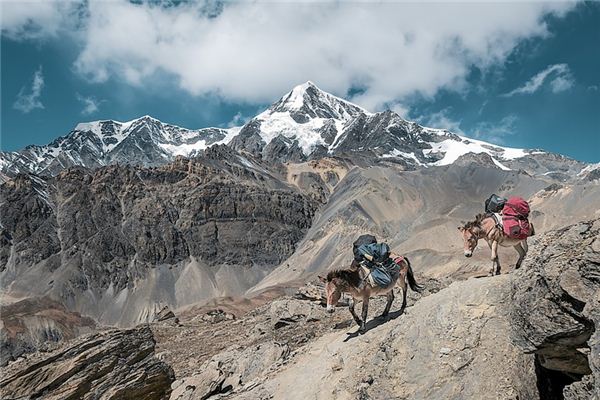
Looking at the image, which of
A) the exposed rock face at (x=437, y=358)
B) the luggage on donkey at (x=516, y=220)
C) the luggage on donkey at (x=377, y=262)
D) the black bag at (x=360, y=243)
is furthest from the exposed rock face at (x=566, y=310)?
the black bag at (x=360, y=243)

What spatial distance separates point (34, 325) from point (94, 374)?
95.0 meters

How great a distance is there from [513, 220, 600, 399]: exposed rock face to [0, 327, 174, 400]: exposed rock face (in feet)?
43.4

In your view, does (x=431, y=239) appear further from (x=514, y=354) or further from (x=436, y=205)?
(x=514, y=354)

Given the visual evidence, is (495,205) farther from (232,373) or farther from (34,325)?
(34,325)

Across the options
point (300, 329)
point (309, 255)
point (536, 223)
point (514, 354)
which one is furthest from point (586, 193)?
point (514, 354)

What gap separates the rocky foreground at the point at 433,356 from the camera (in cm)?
771

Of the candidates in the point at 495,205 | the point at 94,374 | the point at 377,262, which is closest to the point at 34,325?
the point at 94,374

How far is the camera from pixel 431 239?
103750 millimetres

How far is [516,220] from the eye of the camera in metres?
12.8

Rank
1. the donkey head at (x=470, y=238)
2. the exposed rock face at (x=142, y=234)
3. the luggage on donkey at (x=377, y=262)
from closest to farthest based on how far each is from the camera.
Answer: the luggage on donkey at (x=377, y=262) → the donkey head at (x=470, y=238) → the exposed rock face at (x=142, y=234)

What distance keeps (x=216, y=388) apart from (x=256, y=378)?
179 centimetres

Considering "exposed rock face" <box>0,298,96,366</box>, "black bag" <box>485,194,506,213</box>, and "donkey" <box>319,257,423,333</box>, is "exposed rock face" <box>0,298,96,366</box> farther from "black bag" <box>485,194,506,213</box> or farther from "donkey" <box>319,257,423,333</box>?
"black bag" <box>485,194,506,213</box>

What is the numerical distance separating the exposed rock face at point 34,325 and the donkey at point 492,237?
88.1 meters

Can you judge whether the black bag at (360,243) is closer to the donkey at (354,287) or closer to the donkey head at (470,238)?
the donkey at (354,287)
